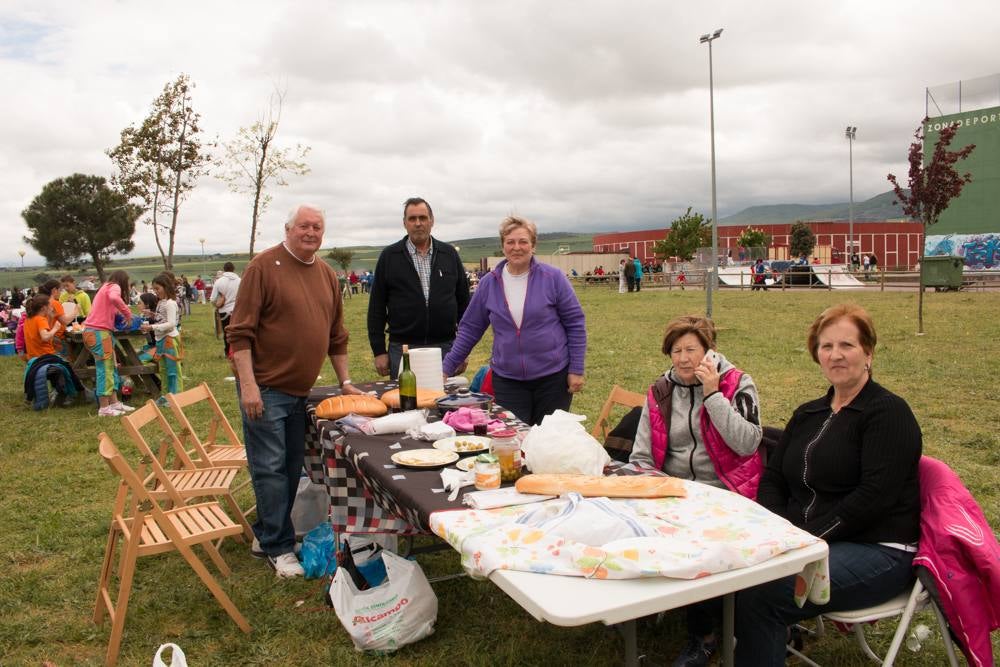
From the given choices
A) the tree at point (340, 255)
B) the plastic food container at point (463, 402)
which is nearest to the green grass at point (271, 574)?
the plastic food container at point (463, 402)

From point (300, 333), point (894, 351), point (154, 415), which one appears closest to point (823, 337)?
point (300, 333)

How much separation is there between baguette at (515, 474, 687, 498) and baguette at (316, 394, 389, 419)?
1349 mm

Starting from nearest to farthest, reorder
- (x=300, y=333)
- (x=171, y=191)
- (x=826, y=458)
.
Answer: (x=826, y=458), (x=300, y=333), (x=171, y=191)

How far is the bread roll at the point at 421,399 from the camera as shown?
356cm

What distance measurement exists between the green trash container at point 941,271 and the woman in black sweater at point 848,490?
13.8 m

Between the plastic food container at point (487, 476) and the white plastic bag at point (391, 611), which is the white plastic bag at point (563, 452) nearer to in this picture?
the plastic food container at point (487, 476)

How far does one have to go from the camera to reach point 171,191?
1848 cm

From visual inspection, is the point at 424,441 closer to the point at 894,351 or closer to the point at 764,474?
the point at 764,474

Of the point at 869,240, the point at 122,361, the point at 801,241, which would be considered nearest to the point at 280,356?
the point at 122,361

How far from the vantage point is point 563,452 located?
2348 millimetres

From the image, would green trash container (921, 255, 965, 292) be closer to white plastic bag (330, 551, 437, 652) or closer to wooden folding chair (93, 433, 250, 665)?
white plastic bag (330, 551, 437, 652)

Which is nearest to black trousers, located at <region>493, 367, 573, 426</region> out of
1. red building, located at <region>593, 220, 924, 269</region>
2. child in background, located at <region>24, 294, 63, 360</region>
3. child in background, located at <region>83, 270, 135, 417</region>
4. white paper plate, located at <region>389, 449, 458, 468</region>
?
white paper plate, located at <region>389, 449, 458, 468</region>

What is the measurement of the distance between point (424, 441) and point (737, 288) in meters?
28.4

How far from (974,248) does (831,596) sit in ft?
170
